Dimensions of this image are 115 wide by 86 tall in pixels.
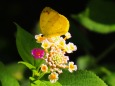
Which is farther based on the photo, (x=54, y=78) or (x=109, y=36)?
(x=109, y=36)

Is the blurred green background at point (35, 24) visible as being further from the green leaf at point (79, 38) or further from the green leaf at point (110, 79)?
the green leaf at point (110, 79)

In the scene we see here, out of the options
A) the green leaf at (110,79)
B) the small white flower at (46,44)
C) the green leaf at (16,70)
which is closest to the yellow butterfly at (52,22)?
→ the small white flower at (46,44)

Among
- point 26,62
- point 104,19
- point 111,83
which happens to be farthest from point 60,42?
point 104,19

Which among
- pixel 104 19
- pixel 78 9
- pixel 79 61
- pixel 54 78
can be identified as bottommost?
pixel 54 78

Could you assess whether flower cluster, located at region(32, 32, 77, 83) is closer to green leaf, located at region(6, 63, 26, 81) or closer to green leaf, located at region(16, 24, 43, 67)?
green leaf, located at region(16, 24, 43, 67)

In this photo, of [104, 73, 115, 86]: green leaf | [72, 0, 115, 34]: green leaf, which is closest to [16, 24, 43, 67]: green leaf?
[104, 73, 115, 86]: green leaf

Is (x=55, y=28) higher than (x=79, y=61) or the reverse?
the reverse

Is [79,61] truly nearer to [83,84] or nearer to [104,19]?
[104,19]
